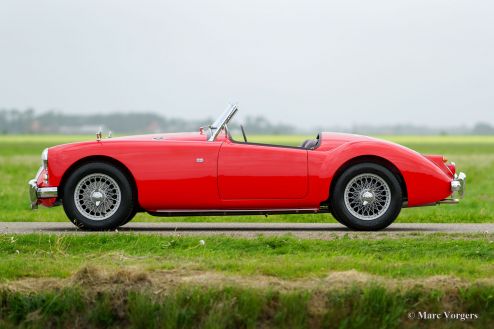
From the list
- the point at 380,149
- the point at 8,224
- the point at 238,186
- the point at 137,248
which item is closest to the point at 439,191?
the point at 380,149

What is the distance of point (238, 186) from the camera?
11812 millimetres

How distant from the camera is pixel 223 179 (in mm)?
11797

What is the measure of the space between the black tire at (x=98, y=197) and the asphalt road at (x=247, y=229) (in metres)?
0.21

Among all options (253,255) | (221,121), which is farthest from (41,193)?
(253,255)

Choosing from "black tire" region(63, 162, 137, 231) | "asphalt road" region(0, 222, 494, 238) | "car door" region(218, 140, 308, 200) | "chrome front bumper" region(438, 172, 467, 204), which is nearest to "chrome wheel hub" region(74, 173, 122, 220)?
"black tire" region(63, 162, 137, 231)

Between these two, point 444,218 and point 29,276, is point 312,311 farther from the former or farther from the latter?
point 444,218

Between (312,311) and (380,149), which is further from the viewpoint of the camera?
(380,149)

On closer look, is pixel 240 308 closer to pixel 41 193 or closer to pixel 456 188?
pixel 41 193

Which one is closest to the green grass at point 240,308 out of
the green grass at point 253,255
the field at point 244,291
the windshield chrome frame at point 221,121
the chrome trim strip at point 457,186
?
the field at point 244,291

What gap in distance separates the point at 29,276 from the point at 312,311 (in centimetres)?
247

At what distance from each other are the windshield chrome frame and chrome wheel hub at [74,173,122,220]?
1.28 meters

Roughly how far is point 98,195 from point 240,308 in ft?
13.5

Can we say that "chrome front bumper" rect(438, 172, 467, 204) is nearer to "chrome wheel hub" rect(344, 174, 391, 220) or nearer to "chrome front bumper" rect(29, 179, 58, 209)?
"chrome wheel hub" rect(344, 174, 391, 220)

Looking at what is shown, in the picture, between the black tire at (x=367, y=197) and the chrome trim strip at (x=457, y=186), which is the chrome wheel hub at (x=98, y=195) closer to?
the black tire at (x=367, y=197)
